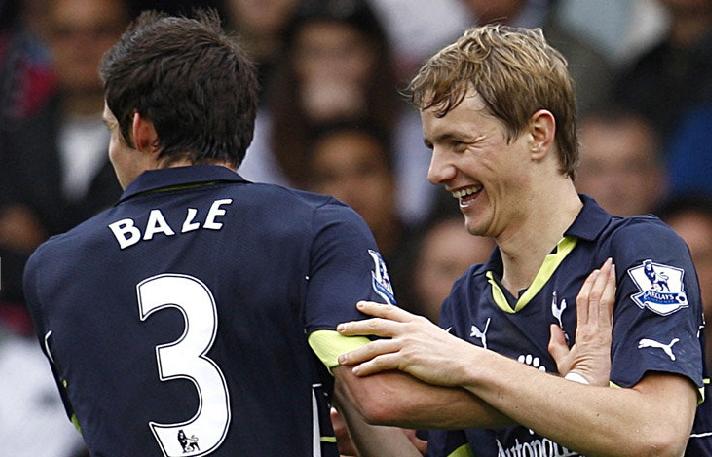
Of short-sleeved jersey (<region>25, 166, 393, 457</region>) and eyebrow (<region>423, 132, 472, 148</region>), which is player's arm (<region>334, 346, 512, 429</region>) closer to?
short-sleeved jersey (<region>25, 166, 393, 457</region>)

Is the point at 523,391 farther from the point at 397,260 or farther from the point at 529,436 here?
the point at 397,260

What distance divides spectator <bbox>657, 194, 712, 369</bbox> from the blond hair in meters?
2.78

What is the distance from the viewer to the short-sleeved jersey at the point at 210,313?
133 inches

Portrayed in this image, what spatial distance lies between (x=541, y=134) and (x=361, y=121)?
3.27 metres

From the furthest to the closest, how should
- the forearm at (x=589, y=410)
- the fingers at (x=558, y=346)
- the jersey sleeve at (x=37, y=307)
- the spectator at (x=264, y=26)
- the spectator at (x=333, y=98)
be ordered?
the spectator at (x=264, y=26) → the spectator at (x=333, y=98) → the jersey sleeve at (x=37, y=307) → the fingers at (x=558, y=346) → the forearm at (x=589, y=410)

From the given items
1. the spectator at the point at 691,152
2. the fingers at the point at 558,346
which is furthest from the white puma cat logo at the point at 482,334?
the spectator at the point at 691,152

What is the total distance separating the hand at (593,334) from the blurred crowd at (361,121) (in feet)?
10.0

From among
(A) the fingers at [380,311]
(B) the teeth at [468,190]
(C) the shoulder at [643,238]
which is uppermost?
(B) the teeth at [468,190]

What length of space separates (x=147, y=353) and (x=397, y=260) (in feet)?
11.7

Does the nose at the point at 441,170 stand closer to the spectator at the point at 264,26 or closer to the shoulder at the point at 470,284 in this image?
the shoulder at the point at 470,284

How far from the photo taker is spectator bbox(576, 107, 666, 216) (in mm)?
6512

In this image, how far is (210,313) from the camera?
3389 mm

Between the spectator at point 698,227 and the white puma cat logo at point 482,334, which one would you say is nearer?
the white puma cat logo at point 482,334

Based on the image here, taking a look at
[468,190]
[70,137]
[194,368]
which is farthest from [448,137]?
[70,137]
